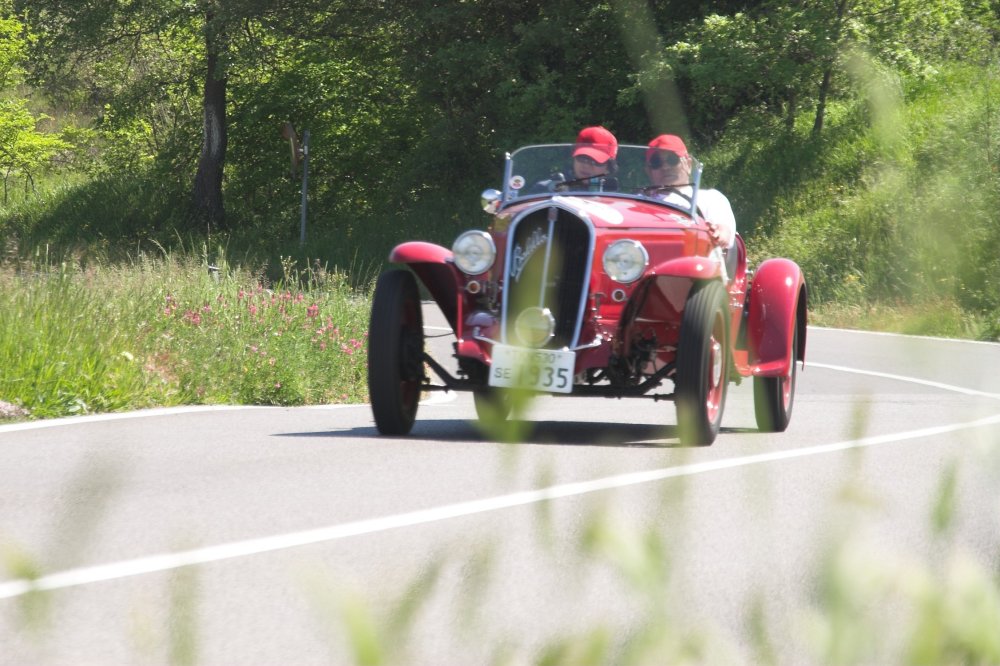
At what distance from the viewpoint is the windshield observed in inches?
375

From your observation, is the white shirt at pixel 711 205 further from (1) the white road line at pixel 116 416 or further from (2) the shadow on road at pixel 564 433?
(1) the white road line at pixel 116 416

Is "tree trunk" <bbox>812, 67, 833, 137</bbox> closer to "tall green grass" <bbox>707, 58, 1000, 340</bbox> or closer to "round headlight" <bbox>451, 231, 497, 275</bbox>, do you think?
"tall green grass" <bbox>707, 58, 1000, 340</bbox>

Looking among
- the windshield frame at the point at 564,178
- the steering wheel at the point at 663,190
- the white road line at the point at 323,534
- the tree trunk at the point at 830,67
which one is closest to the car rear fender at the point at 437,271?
the windshield frame at the point at 564,178

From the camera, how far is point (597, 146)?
960 centimetres

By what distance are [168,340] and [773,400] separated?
4.67 meters

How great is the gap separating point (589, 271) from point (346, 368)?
4989 mm

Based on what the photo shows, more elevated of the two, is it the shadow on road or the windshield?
the windshield

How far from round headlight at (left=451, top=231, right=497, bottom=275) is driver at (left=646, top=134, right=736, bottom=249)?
1.31m

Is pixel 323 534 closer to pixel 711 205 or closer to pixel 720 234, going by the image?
pixel 720 234

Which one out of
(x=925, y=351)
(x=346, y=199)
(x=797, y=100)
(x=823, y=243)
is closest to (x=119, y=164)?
(x=346, y=199)

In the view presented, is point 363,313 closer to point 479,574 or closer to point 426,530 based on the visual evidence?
point 426,530

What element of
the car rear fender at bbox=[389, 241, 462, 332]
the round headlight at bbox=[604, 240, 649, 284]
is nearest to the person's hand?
the round headlight at bbox=[604, 240, 649, 284]

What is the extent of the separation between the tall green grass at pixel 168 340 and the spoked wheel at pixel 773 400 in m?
3.89

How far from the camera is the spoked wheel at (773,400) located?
9.59 m
